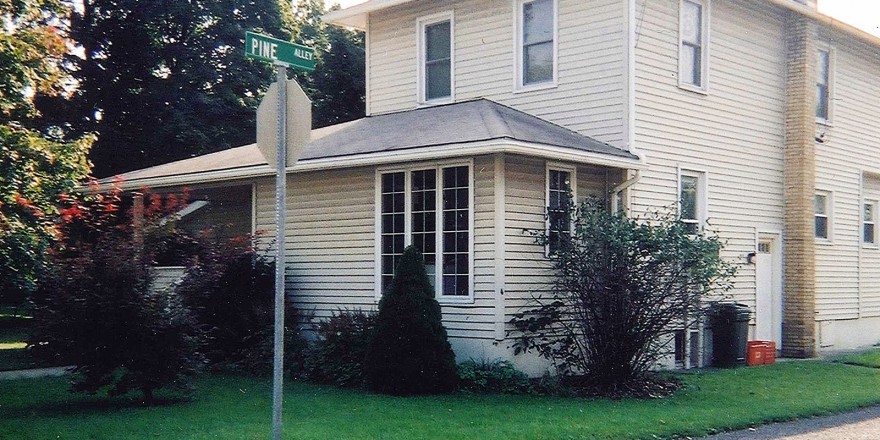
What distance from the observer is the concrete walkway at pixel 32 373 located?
14859 mm

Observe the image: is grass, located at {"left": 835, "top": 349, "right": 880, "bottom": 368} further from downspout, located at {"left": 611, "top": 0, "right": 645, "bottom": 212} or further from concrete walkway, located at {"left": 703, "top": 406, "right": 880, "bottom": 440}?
downspout, located at {"left": 611, "top": 0, "right": 645, "bottom": 212}

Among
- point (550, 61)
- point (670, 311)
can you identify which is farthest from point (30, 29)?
point (670, 311)

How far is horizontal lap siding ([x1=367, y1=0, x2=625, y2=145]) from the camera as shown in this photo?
52.9 ft

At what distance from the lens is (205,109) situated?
30016 mm

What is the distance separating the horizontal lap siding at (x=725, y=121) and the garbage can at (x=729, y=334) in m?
1.12

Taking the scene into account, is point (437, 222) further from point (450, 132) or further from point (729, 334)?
point (729, 334)

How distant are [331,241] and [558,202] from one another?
4.05 m

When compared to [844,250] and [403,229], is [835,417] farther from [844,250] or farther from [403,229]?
[844,250]

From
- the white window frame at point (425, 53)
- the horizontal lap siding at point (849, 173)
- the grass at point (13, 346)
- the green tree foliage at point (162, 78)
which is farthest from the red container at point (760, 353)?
the green tree foliage at point (162, 78)

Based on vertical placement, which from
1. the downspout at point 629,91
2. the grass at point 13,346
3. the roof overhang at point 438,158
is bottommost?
the grass at point 13,346

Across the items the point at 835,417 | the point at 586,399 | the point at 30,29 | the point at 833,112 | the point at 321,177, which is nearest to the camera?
the point at 835,417

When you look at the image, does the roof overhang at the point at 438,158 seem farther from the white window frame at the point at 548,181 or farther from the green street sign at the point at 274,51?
the green street sign at the point at 274,51

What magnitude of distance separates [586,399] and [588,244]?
7.30 feet

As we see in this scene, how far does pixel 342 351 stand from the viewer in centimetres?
1491
